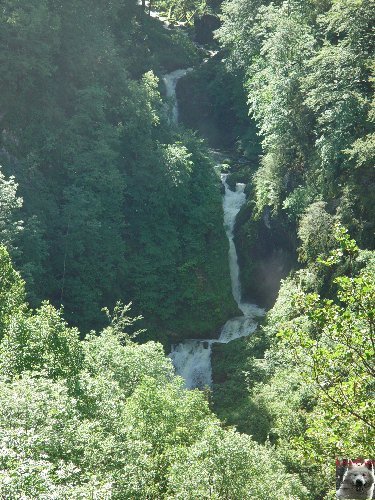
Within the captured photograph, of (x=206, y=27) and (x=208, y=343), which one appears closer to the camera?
(x=208, y=343)

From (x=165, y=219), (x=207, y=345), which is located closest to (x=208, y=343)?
(x=207, y=345)

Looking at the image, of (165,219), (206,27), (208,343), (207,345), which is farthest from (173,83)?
(207,345)

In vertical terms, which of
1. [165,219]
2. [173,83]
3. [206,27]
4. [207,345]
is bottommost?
[207,345]

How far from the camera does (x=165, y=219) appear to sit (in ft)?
132

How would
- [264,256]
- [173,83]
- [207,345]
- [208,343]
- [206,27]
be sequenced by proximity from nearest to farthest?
[207,345], [208,343], [264,256], [173,83], [206,27]

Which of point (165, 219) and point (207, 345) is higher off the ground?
point (165, 219)

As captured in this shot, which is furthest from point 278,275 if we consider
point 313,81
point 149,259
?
point 313,81

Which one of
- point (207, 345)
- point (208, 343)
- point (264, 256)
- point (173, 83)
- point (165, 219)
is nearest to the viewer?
point (207, 345)

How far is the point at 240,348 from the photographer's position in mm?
35125

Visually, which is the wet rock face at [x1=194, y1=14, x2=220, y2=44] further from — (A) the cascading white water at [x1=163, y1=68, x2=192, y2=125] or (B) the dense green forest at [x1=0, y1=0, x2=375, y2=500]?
(B) the dense green forest at [x1=0, y1=0, x2=375, y2=500]

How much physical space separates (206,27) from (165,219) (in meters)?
35.5

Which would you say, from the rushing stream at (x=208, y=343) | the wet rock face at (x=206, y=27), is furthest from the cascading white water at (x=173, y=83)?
the rushing stream at (x=208, y=343)

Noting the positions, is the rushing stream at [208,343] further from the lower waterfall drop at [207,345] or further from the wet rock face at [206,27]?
the wet rock face at [206,27]

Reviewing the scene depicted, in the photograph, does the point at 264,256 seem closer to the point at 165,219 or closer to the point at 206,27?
the point at 165,219
